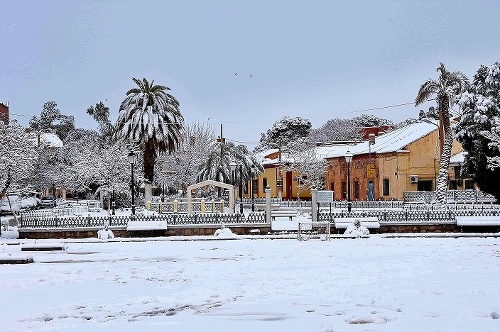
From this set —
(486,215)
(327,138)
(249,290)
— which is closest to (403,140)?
(486,215)

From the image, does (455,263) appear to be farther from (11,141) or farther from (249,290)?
(11,141)

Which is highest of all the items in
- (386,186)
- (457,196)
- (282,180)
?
(282,180)

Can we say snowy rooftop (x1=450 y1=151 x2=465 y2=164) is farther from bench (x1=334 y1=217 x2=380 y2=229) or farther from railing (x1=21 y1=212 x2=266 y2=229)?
railing (x1=21 y1=212 x2=266 y2=229)

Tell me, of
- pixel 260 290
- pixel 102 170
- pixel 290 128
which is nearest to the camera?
pixel 260 290

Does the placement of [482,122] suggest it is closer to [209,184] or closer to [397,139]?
[209,184]

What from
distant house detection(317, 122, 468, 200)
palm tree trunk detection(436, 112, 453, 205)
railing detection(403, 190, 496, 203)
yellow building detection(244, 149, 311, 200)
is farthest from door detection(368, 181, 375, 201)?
palm tree trunk detection(436, 112, 453, 205)

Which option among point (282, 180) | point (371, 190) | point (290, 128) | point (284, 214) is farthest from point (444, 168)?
point (290, 128)

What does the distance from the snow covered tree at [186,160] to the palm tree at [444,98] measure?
901 inches

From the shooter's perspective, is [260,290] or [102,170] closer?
[260,290]

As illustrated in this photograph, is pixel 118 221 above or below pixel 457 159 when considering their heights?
below

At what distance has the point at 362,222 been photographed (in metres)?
27.4

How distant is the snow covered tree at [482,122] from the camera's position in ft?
118

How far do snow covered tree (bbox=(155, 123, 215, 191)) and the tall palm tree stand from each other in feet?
40.0

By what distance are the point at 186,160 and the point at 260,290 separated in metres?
46.0
